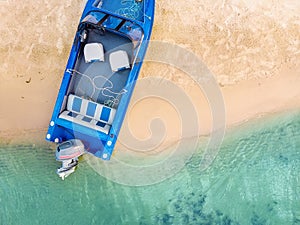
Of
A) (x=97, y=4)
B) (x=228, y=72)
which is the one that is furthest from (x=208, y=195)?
(x=97, y=4)

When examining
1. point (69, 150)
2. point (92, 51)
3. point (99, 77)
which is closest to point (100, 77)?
point (99, 77)

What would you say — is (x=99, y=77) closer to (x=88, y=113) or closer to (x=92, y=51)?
(x=92, y=51)

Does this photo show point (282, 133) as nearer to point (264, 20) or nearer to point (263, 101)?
point (263, 101)

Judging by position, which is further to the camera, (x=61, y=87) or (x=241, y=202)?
(x=241, y=202)

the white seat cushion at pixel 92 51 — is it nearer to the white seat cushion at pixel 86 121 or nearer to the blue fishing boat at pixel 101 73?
the blue fishing boat at pixel 101 73

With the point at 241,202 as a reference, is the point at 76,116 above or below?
above

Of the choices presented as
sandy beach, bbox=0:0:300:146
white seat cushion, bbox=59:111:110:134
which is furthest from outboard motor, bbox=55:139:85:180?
sandy beach, bbox=0:0:300:146

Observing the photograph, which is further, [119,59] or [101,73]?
[101,73]
